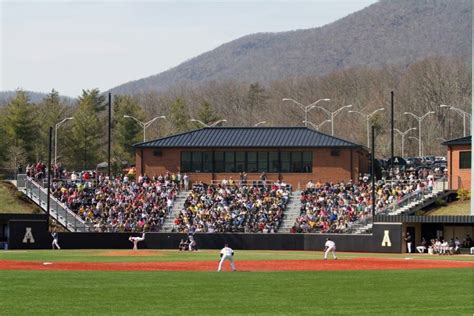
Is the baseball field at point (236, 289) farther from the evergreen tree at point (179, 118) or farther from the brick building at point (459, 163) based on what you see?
the evergreen tree at point (179, 118)

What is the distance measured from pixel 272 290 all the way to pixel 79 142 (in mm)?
89953

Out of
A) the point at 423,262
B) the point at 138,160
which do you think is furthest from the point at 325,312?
the point at 138,160

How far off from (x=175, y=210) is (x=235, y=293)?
4855 centimetres

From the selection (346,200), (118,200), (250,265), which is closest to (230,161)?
(118,200)

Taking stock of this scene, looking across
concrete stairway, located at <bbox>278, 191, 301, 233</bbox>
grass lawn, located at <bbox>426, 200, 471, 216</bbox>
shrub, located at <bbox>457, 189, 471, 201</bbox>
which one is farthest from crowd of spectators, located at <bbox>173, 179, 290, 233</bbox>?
shrub, located at <bbox>457, 189, 471, 201</bbox>

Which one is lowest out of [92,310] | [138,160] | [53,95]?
[92,310]

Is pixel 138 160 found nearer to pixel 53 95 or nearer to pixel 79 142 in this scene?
pixel 79 142

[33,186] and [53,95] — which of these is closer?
[33,186]

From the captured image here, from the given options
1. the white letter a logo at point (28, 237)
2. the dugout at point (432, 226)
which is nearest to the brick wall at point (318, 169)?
the dugout at point (432, 226)

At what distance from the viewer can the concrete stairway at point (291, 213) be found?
73.9 metres

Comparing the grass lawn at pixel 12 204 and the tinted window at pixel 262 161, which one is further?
the tinted window at pixel 262 161

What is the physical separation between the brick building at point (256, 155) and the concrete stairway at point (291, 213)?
8.03m

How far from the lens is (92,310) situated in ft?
81.0

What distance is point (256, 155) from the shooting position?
88.4 m
